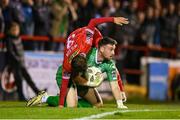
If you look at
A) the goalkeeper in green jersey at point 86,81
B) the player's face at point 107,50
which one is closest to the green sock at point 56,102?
the goalkeeper in green jersey at point 86,81

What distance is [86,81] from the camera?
13703mm

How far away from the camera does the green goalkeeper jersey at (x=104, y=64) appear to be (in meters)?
13.3

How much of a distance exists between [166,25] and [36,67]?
21.2 ft

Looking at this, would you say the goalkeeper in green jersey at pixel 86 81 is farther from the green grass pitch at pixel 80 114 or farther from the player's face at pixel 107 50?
the green grass pitch at pixel 80 114

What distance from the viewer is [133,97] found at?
2341 centimetres

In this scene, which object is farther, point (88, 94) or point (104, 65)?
point (88, 94)

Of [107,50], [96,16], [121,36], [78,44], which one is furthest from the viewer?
[121,36]

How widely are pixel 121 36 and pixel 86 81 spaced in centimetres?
900

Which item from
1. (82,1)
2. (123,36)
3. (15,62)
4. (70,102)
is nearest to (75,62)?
A: (70,102)

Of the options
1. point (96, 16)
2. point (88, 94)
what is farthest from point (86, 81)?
point (96, 16)

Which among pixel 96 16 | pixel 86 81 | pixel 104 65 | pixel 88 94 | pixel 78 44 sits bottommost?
pixel 88 94

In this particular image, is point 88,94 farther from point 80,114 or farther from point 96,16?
point 96,16

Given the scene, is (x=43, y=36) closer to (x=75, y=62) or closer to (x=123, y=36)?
(x=123, y=36)

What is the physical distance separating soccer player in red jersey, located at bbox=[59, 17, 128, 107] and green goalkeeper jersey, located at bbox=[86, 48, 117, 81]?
0.14 meters
